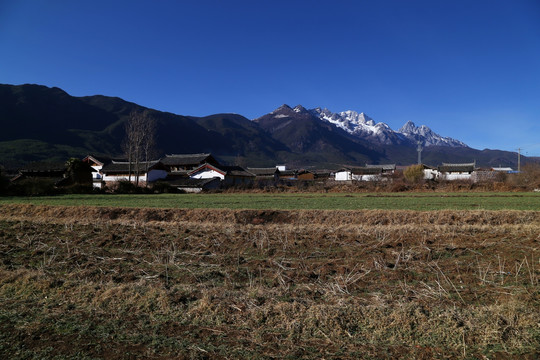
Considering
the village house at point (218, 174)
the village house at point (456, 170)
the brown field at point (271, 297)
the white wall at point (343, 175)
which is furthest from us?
the white wall at point (343, 175)

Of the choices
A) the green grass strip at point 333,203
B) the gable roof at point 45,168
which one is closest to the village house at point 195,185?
the green grass strip at point 333,203

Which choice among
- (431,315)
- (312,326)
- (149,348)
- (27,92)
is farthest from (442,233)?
(27,92)

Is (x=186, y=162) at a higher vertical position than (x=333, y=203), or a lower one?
higher

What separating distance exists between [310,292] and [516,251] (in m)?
5.61

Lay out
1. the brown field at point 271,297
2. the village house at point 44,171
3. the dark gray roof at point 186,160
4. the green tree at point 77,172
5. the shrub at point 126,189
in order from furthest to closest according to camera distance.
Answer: the dark gray roof at point 186,160 < the village house at point 44,171 < the green tree at point 77,172 < the shrub at point 126,189 < the brown field at point 271,297

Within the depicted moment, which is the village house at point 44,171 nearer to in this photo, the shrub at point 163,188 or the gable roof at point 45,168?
the gable roof at point 45,168

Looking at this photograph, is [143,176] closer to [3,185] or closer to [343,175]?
[3,185]

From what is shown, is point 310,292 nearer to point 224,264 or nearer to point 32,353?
point 224,264

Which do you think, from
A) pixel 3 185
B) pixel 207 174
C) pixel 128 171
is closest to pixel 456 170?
pixel 207 174

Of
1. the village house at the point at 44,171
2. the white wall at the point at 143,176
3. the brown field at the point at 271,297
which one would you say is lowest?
the brown field at the point at 271,297

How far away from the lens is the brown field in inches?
144

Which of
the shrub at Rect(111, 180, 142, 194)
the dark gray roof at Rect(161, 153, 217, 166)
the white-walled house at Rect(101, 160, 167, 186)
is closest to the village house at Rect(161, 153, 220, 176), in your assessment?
the dark gray roof at Rect(161, 153, 217, 166)

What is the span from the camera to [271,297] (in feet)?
16.3

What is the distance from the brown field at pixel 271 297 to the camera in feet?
12.0
